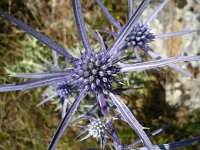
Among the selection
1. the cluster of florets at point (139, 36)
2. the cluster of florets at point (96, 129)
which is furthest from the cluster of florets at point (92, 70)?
the cluster of florets at point (96, 129)

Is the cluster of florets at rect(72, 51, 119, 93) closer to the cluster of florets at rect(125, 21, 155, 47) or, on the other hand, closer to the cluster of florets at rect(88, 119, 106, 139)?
the cluster of florets at rect(125, 21, 155, 47)

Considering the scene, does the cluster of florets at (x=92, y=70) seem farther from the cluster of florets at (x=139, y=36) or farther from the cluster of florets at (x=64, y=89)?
the cluster of florets at (x=64, y=89)

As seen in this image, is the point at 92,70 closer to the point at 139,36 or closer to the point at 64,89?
the point at 139,36

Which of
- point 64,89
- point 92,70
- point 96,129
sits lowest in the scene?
point 96,129

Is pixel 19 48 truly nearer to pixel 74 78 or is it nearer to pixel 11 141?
pixel 11 141

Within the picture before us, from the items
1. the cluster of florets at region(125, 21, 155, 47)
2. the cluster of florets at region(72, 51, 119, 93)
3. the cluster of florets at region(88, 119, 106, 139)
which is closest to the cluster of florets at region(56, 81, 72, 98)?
the cluster of florets at region(88, 119, 106, 139)

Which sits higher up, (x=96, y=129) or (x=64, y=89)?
(x=64, y=89)

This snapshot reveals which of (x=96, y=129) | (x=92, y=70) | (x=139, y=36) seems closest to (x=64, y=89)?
(x=96, y=129)
